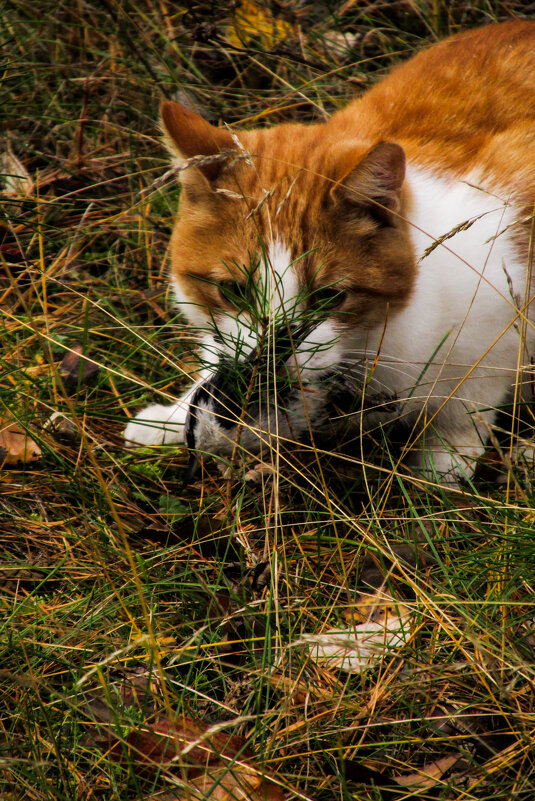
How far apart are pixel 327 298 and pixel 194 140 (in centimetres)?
53

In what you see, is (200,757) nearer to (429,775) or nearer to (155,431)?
(429,775)

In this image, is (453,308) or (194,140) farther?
(453,308)

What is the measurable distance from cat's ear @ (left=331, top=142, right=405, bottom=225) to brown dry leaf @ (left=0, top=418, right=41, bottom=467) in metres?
1.10

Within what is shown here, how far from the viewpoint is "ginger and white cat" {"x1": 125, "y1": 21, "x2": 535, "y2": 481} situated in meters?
1.80

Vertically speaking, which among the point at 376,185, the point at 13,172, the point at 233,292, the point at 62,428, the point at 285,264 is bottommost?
the point at 62,428

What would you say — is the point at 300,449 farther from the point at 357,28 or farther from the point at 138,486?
the point at 357,28

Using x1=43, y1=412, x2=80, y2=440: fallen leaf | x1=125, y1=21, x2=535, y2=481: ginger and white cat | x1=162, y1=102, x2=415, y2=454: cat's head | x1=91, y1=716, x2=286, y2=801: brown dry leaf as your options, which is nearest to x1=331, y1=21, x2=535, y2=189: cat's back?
x1=125, y1=21, x2=535, y2=481: ginger and white cat

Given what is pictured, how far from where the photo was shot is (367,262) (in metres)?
1.88

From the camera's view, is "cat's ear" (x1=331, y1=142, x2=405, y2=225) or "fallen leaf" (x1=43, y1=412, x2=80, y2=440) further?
"fallen leaf" (x1=43, y1=412, x2=80, y2=440)

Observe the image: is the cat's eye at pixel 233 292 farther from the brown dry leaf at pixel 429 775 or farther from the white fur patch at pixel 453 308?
the brown dry leaf at pixel 429 775

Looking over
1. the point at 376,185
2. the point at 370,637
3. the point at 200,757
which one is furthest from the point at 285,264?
the point at 200,757

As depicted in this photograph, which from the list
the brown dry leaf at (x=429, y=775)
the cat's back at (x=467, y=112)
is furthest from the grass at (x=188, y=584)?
the cat's back at (x=467, y=112)

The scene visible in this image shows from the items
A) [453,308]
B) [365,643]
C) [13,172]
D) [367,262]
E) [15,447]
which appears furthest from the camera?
[13,172]

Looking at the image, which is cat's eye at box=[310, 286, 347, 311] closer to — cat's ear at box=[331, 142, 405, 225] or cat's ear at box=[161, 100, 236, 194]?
cat's ear at box=[331, 142, 405, 225]
